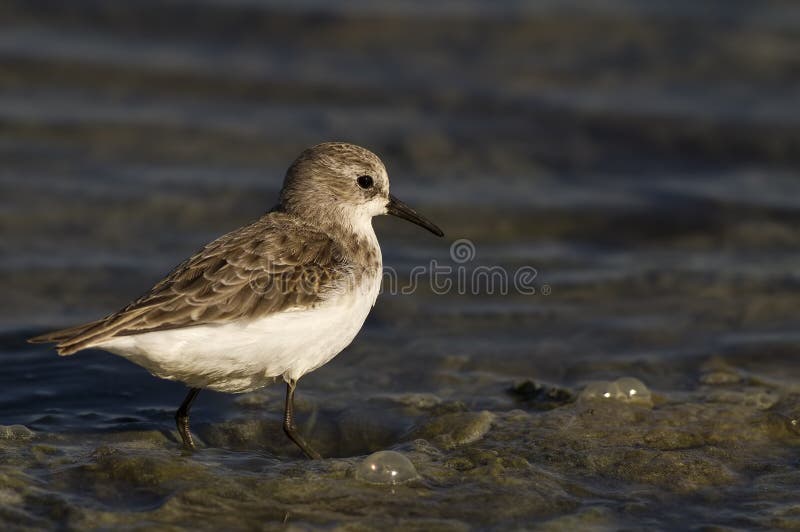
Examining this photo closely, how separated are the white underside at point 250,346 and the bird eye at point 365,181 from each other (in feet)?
2.71

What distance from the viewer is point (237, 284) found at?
5.97m

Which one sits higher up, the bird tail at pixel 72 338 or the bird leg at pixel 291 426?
the bird tail at pixel 72 338

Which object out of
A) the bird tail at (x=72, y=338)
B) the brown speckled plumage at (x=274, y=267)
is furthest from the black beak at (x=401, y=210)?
the bird tail at (x=72, y=338)

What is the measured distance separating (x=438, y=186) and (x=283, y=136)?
70.2 inches

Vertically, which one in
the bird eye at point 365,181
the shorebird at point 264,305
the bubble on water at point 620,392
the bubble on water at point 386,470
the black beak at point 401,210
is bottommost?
the bubble on water at point 386,470

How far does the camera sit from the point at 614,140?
11.7 m

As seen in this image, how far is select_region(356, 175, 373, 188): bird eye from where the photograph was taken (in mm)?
6949

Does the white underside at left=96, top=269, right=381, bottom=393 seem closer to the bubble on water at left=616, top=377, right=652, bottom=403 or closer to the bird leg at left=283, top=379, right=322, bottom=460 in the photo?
the bird leg at left=283, top=379, right=322, bottom=460

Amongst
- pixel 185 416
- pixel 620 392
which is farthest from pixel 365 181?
pixel 620 392

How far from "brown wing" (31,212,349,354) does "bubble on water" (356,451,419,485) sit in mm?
917

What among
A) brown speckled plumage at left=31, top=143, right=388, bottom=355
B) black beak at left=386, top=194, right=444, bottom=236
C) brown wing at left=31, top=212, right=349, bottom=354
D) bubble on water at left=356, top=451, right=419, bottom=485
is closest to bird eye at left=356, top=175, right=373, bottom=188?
brown speckled plumage at left=31, top=143, right=388, bottom=355

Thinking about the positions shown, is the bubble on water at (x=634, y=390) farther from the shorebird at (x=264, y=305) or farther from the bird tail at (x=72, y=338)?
the bird tail at (x=72, y=338)

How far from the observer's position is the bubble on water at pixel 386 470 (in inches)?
229

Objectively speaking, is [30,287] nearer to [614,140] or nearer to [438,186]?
[438,186]
